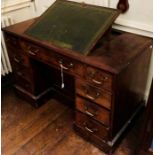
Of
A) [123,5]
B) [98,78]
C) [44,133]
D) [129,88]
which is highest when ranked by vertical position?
[123,5]

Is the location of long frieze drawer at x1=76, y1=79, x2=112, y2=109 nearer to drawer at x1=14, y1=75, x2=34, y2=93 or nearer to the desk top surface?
the desk top surface

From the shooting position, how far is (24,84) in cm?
200

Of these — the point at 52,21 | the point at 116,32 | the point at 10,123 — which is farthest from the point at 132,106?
the point at 10,123

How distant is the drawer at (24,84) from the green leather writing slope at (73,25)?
19.8 inches

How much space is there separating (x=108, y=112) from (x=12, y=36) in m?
0.99

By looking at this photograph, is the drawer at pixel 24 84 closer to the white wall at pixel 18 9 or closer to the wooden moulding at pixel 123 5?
the white wall at pixel 18 9

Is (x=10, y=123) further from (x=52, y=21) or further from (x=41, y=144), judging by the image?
(x=52, y=21)

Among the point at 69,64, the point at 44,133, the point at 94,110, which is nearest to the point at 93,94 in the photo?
the point at 94,110

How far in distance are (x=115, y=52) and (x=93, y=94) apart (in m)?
0.30

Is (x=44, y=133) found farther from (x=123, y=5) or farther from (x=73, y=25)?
(x=123, y=5)

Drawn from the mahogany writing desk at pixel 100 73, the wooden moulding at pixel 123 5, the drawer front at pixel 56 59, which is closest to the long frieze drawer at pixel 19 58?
the mahogany writing desk at pixel 100 73

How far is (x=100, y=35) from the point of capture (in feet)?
4.49

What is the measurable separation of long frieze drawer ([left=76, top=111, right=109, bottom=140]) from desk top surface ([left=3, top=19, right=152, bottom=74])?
1.52ft

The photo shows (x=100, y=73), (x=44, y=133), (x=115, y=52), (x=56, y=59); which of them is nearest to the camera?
(x=100, y=73)
